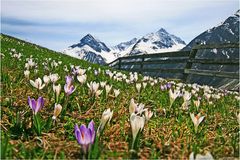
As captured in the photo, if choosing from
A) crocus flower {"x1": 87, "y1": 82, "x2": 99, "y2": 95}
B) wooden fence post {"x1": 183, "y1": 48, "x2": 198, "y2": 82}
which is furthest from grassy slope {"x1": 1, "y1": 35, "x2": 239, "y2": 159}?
wooden fence post {"x1": 183, "y1": 48, "x2": 198, "y2": 82}

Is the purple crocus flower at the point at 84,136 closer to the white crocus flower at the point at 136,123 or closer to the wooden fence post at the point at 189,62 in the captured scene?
the white crocus flower at the point at 136,123

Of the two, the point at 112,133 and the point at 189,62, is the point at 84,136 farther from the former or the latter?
the point at 189,62

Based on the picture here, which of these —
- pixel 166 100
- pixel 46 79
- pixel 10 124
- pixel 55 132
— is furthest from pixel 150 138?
pixel 166 100

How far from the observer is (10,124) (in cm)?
321

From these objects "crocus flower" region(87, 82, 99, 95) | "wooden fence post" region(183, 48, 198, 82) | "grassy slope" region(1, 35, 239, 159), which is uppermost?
"wooden fence post" region(183, 48, 198, 82)

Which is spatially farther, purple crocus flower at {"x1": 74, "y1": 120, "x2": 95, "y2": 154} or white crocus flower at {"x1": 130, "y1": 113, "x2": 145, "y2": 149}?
white crocus flower at {"x1": 130, "y1": 113, "x2": 145, "y2": 149}

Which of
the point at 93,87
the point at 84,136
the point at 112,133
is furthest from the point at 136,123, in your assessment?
the point at 93,87

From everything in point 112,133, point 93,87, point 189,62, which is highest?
point 189,62

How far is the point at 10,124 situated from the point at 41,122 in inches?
14.2

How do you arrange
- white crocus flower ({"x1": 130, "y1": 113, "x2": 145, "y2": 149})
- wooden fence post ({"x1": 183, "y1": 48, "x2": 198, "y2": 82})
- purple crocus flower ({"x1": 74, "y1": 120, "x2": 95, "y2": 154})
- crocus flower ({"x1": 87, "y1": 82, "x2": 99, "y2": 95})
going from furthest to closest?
wooden fence post ({"x1": 183, "y1": 48, "x2": 198, "y2": 82}) < crocus flower ({"x1": 87, "y1": 82, "x2": 99, "y2": 95}) < white crocus flower ({"x1": 130, "y1": 113, "x2": 145, "y2": 149}) < purple crocus flower ({"x1": 74, "y1": 120, "x2": 95, "y2": 154})

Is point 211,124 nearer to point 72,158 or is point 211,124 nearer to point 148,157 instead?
point 148,157

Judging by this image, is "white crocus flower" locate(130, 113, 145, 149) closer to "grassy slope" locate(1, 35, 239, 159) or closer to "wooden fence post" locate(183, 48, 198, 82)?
"grassy slope" locate(1, 35, 239, 159)

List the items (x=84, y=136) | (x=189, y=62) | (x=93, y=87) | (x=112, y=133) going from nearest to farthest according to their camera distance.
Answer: (x=84, y=136) < (x=112, y=133) < (x=93, y=87) < (x=189, y=62)

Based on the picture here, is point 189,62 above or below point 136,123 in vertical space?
above
